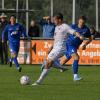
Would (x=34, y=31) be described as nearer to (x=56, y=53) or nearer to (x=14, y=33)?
(x=14, y=33)

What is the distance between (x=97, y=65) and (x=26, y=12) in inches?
300

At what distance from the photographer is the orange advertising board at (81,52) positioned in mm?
26484

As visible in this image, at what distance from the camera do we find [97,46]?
26484mm

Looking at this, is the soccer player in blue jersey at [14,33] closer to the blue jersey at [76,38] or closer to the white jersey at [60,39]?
the blue jersey at [76,38]

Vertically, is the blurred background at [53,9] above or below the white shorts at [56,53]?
above

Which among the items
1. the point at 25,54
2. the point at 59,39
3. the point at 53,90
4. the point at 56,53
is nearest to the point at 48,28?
the point at 25,54

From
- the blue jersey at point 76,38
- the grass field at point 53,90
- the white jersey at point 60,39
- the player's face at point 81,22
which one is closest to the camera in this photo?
the grass field at point 53,90

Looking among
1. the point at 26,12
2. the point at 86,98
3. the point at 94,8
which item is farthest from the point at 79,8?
the point at 86,98

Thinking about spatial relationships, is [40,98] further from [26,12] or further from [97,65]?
[26,12]

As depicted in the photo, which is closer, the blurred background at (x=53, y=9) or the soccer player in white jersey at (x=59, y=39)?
the soccer player in white jersey at (x=59, y=39)

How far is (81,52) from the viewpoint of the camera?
26531 mm

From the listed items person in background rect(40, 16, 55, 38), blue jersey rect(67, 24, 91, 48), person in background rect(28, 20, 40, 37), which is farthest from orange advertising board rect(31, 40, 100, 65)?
blue jersey rect(67, 24, 91, 48)

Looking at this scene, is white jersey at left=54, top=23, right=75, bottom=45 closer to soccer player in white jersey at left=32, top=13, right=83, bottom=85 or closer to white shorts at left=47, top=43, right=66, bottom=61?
soccer player in white jersey at left=32, top=13, right=83, bottom=85

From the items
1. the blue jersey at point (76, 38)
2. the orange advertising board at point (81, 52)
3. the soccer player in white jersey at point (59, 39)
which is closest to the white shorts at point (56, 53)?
the soccer player in white jersey at point (59, 39)
